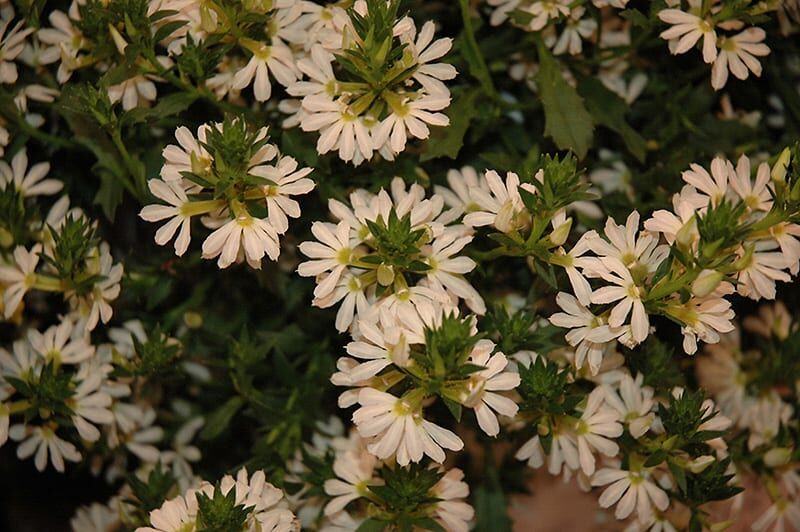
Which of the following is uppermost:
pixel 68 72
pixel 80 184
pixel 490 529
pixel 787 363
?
pixel 68 72

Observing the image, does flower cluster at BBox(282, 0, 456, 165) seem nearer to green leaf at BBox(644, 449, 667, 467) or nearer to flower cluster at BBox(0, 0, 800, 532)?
flower cluster at BBox(0, 0, 800, 532)

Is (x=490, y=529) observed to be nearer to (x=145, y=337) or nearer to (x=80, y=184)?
(x=145, y=337)

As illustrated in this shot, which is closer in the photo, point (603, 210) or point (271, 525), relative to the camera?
point (271, 525)

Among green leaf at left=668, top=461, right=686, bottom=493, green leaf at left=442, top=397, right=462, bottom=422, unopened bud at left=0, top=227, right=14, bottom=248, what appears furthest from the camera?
unopened bud at left=0, top=227, right=14, bottom=248

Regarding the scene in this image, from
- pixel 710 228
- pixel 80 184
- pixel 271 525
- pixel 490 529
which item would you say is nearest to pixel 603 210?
pixel 710 228

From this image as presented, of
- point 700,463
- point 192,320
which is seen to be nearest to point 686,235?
point 700,463

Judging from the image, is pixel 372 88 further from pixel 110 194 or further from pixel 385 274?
pixel 110 194

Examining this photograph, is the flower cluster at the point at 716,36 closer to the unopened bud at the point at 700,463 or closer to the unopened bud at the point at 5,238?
the unopened bud at the point at 700,463

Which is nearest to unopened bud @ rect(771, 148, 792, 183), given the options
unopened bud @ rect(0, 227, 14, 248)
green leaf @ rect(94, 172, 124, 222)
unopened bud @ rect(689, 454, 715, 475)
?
unopened bud @ rect(689, 454, 715, 475)
